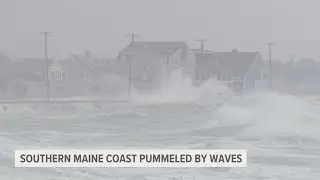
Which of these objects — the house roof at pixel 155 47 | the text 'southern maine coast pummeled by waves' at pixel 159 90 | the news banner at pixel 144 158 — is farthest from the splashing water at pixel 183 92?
the news banner at pixel 144 158

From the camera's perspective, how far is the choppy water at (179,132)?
2107mm

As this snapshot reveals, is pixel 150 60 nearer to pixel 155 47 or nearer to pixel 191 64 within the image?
pixel 155 47

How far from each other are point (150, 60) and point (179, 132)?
1.19 feet

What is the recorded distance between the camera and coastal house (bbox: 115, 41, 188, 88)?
212cm

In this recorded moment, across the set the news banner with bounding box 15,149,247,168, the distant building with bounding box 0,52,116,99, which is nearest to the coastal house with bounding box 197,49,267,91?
the news banner with bounding box 15,149,247,168

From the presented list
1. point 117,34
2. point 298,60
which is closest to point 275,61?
point 298,60

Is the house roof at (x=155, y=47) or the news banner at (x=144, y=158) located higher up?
the house roof at (x=155, y=47)

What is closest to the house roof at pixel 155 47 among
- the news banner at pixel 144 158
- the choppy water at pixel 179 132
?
the choppy water at pixel 179 132

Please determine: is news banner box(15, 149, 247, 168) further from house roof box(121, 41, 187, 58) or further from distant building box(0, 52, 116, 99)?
house roof box(121, 41, 187, 58)

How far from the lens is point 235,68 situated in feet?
6.98

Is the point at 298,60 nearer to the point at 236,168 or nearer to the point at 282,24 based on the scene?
the point at 282,24

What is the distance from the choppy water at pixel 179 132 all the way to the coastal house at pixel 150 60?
11 centimetres

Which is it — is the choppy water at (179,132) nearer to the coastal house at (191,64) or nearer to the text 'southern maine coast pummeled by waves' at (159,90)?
the text 'southern maine coast pummeled by waves' at (159,90)

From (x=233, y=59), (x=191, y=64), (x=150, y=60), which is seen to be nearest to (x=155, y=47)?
(x=150, y=60)
